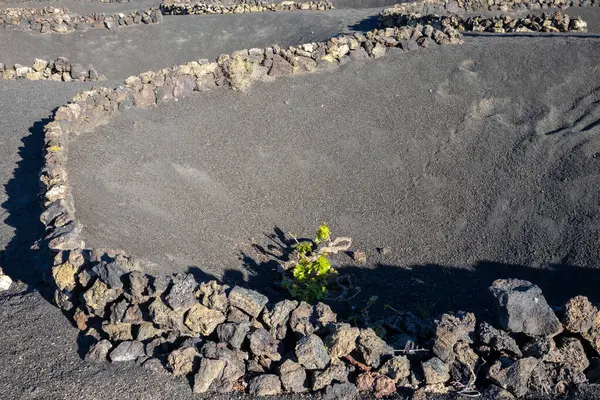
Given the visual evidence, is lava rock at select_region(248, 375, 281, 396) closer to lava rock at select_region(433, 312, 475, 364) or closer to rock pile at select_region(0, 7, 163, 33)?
lava rock at select_region(433, 312, 475, 364)

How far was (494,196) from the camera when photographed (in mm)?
8125

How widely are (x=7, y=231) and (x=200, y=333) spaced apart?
13.6 ft

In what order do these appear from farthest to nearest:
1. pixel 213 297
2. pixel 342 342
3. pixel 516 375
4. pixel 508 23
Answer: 1. pixel 508 23
2. pixel 213 297
3. pixel 342 342
4. pixel 516 375

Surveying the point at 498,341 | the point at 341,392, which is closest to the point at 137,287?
the point at 341,392

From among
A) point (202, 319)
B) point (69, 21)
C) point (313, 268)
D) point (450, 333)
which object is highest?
point (450, 333)

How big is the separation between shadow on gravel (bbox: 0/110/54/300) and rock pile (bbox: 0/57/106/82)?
3.89 meters

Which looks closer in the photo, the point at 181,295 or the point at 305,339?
the point at 305,339

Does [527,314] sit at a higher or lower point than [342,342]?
higher

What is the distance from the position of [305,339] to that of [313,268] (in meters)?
2.09

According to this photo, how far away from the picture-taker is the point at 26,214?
809cm

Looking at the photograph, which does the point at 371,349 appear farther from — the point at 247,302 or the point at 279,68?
the point at 279,68

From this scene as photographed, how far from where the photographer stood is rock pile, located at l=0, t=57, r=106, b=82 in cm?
1408

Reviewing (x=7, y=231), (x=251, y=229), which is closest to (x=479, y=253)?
(x=251, y=229)

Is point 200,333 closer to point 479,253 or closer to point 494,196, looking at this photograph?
point 479,253
